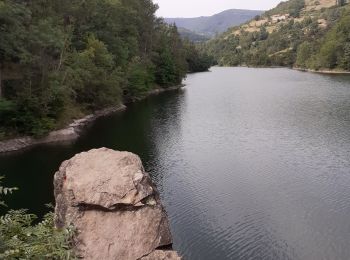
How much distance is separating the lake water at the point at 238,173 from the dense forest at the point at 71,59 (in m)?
3.61

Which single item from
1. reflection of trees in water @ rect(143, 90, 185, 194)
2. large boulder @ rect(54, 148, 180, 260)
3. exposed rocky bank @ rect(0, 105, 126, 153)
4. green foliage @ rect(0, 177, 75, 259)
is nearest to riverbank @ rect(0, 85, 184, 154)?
exposed rocky bank @ rect(0, 105, 126, 153)

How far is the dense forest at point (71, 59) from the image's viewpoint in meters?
37.7

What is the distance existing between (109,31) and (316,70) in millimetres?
92193

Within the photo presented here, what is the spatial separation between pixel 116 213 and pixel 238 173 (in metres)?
20.5

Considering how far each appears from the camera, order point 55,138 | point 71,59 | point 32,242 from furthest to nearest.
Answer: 1. point 71,59
2. point 55,138
3. point 32,242

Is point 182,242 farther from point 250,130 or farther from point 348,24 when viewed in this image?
point 348,24

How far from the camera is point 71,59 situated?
162 feet

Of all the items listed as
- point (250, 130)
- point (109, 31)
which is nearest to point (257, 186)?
point (250, 130)

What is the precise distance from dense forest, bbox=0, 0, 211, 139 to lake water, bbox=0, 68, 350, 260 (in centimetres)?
361

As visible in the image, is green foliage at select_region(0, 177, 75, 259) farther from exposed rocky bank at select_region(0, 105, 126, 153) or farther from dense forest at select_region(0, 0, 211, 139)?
dense forest at select_region(0, 0, 211, 139)

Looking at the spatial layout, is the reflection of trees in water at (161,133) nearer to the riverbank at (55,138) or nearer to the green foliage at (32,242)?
the riverbank at (55,138)

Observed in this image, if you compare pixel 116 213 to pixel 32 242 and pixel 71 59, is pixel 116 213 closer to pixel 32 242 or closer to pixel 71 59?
pixel 32 242

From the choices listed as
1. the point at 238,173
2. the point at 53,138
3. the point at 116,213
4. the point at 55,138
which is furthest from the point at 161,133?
the point at 116,213

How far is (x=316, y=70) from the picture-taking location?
13725 cm
